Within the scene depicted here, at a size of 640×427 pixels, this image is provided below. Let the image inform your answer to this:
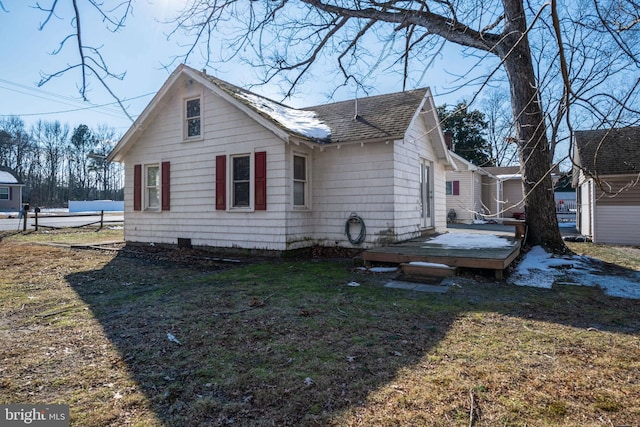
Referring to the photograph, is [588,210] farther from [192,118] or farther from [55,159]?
[55,159]

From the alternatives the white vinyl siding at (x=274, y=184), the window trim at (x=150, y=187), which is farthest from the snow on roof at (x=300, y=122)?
the window trim at (x=150, y=187)

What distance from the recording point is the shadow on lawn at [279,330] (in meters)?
2.42

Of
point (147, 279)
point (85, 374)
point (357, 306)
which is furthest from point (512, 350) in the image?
point (147, 279)

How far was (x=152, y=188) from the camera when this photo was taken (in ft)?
36.7

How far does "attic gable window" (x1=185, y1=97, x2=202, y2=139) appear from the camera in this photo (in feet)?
33.4

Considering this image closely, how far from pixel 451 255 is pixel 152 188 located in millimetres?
8779

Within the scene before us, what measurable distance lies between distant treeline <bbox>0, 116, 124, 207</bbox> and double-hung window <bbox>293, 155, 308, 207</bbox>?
44.0 m

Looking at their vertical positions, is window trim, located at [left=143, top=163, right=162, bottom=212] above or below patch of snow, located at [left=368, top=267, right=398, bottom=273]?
above

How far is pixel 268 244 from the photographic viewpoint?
8.98 metres

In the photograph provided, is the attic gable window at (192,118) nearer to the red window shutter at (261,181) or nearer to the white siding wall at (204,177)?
the white siding wall at (204,177)

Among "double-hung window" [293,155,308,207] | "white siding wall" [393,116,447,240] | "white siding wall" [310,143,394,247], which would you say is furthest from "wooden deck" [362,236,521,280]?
"double-hung window" [293,155,308,207]

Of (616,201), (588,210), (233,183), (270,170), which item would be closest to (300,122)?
(270,170)

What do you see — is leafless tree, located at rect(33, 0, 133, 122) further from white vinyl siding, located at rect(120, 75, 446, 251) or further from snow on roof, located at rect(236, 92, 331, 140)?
snow on roof, located at rect(236, 92, 331, 140)

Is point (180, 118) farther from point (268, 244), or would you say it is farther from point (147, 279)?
point (147, 279)
